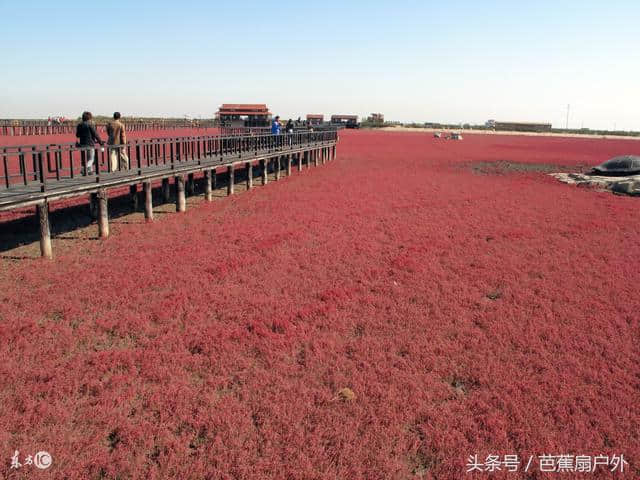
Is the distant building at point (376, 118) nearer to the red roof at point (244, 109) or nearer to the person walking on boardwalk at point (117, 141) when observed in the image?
the red roof at point (244, 109)

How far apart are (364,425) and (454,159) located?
32824 mm

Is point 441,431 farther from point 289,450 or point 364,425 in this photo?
point 289,450

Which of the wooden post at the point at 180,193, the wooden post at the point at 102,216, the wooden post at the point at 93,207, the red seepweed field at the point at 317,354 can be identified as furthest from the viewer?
the wooden post at the point at 180,193

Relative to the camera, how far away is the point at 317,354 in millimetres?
6457

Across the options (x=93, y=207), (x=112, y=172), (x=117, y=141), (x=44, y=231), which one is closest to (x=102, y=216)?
(x=44, y=231)

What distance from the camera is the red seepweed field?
4648 mm

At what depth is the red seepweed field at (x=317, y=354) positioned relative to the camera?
4.65 m

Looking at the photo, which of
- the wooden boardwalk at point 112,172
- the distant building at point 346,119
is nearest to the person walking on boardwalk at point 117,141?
the wooden boardwalk at point 112,172

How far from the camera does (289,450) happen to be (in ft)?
15.1

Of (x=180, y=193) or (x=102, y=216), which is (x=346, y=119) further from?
(x=102, y=216)

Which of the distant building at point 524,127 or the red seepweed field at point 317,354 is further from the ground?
the distant building at point 524,127

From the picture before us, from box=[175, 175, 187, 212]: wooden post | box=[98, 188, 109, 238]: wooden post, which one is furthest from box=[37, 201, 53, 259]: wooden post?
box=[175, 175, 187, 212]: wooden post

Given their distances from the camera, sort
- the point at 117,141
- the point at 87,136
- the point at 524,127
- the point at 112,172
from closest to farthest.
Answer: the point at 87,136, the point at 112,172, the point at 117,141, the point at 524,127

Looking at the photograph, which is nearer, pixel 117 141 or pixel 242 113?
pixel 117 141
